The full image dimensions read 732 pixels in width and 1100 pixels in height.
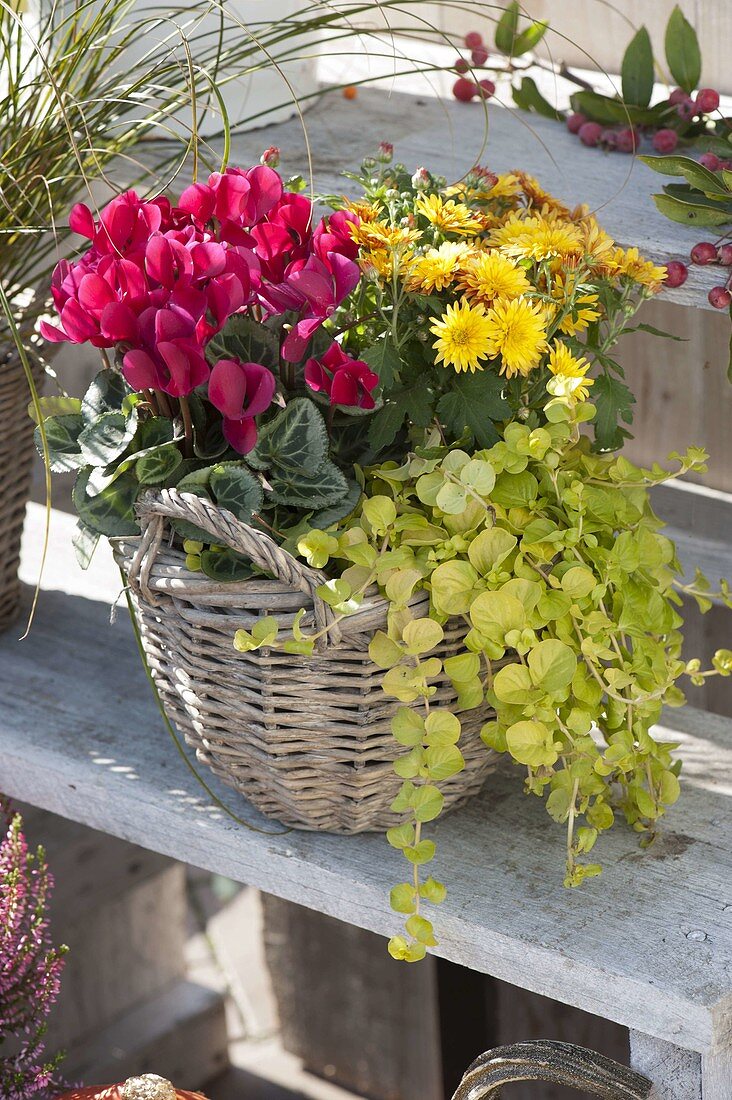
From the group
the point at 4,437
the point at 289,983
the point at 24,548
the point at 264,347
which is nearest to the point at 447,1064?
the point at 289,983

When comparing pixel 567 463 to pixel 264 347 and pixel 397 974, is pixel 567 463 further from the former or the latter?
pixel 397 974

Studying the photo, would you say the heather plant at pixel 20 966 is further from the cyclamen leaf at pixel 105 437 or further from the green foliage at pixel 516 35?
the green foliage at pixel 516 35

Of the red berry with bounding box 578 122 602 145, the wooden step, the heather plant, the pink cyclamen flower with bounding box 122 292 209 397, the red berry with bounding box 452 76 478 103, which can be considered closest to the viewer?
the pink cyclamen flower with bounding box 122 292 209 397

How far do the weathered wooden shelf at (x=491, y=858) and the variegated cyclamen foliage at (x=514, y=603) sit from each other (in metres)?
0.04

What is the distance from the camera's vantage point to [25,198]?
0.79 m

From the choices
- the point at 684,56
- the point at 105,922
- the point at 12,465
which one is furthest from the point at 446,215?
the point at 105,922

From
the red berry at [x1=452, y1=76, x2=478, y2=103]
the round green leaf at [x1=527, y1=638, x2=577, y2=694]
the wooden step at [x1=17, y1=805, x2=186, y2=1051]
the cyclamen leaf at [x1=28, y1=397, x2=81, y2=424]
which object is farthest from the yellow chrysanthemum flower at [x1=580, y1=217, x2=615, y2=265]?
the wooden step at [x1=17, y1=805, x2=186, y2=1051]

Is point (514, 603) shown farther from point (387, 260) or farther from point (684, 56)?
point (684, 56)

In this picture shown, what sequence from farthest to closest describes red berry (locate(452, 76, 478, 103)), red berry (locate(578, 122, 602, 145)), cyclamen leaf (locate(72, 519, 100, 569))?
1. red berry (locate(452, 76, 478, 103))
2. red berry (locate(578, 122, 602, 145))
3. cyclamen leaf (locate(72, 519, 100, 569))

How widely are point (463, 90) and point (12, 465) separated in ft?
1.69

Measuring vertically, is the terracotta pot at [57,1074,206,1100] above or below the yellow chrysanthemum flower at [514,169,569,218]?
below

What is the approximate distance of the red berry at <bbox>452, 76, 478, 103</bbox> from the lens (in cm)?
106

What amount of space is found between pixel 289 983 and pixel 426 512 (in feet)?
3.65

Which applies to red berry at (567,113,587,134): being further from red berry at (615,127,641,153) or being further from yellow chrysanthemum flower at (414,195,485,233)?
yellow chrysanthemum flower at (414,195,485,233)
